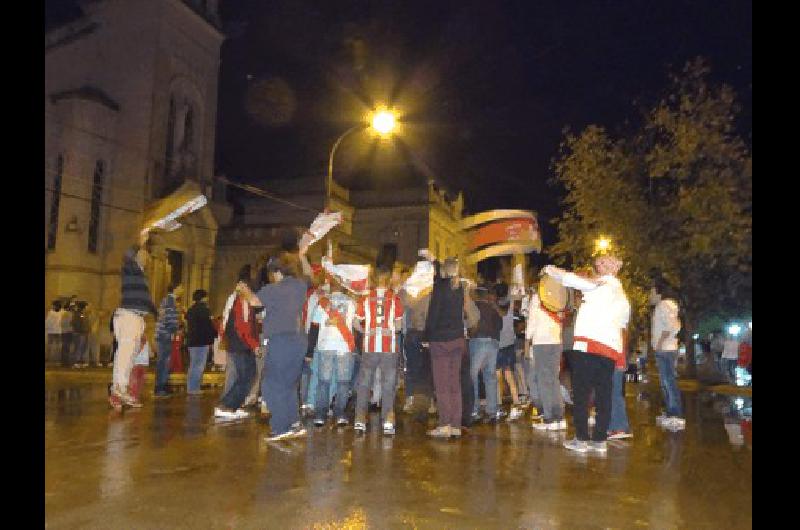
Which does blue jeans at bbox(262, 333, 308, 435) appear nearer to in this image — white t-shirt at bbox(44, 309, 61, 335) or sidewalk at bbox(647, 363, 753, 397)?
sidewalk at bbox(647, 363, 753, 397)

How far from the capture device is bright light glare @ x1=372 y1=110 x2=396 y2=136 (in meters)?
18.5

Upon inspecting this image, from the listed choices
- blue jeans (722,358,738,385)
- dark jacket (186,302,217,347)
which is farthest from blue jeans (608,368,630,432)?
blue jeans (722,358,738,385)

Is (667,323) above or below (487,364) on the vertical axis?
above

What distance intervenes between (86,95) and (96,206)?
14.7 ft

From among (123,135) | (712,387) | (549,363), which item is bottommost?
(712,387)

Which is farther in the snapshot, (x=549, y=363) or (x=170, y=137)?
(x=170, y=137)

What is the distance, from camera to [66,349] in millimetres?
19203

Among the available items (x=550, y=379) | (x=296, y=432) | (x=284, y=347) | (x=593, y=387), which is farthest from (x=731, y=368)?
(x=284, y=347)

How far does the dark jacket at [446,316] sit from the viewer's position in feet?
25.7

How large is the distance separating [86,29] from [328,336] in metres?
Result: 28.9

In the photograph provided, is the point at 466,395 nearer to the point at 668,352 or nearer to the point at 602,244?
the point at 668,352
